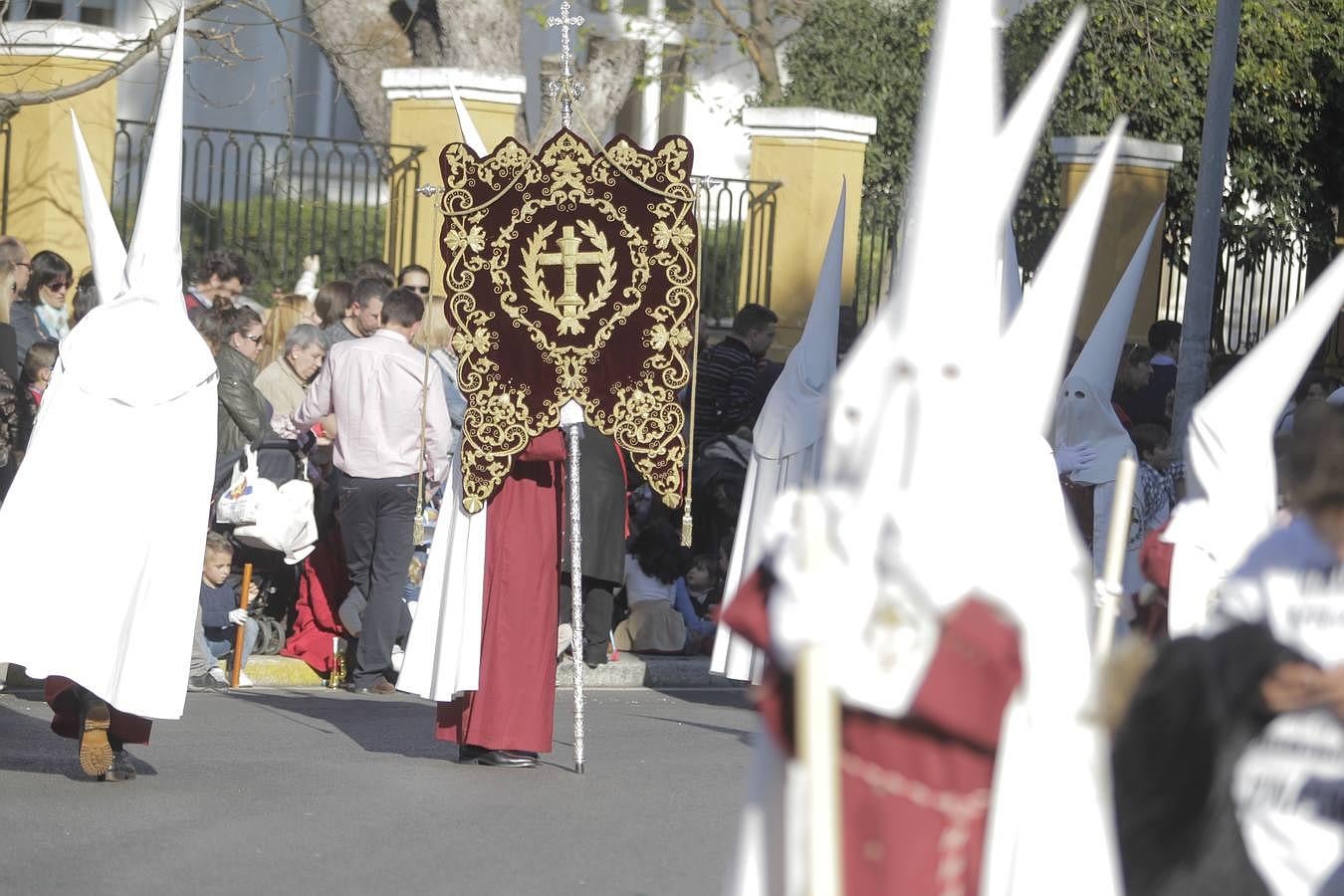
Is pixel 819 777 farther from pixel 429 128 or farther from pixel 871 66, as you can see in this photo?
pixel 871 66

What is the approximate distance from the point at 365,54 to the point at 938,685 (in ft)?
53.2

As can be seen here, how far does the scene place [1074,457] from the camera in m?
11.3

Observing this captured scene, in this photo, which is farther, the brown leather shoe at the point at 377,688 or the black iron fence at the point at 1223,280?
the black iron fence at the point at 1223,280

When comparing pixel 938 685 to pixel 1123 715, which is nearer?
pixel 938 685

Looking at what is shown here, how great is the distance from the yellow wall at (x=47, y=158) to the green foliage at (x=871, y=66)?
9.47 meters

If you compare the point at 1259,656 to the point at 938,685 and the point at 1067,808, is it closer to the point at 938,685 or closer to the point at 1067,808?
the point at 1067,808

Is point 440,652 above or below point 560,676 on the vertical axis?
above

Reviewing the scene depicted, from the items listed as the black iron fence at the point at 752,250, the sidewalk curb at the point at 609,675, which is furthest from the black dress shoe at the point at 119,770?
the black iron fence at the point at 752,250

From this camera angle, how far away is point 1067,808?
4.30 metres

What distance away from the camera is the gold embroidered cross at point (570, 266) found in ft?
32.0

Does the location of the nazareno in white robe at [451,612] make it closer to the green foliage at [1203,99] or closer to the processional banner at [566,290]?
the processional banner at [566,290]

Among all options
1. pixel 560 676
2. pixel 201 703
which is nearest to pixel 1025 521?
pixel 201 703

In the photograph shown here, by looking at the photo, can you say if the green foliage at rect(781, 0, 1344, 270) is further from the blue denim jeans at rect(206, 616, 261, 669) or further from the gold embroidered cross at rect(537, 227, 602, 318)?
the gold embroidered cross at rect(537, 227, 602, 318)

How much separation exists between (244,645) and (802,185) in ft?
22.9
